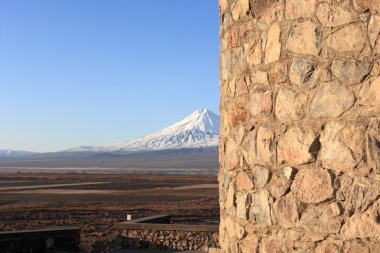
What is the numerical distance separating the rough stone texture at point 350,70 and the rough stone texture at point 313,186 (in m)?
0.58

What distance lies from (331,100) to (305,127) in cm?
25

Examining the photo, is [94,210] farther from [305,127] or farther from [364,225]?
[364,225]

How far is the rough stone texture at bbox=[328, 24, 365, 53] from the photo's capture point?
3290 mm

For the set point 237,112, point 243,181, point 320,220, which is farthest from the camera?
point 237,112

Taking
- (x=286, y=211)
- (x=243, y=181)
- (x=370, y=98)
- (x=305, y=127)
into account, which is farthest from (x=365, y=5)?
(x=243, y=181)

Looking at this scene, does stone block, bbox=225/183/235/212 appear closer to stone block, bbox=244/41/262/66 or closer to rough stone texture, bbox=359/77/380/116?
stone block, bbox=244/41/262/66

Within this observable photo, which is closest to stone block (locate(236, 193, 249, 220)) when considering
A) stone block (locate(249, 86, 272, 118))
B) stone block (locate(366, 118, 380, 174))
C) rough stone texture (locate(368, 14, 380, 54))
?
stone block (locate(249, 86, 272, 118))

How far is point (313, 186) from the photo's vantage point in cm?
342

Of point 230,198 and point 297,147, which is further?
point 230,198

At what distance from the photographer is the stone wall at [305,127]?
3.22m

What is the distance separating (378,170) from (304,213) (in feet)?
1.89

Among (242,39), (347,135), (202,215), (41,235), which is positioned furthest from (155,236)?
(202,215)

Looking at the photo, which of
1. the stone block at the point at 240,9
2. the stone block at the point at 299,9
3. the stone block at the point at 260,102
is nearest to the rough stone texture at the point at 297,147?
the stone block at the point at 260,102

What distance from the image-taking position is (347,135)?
10.7 ft
